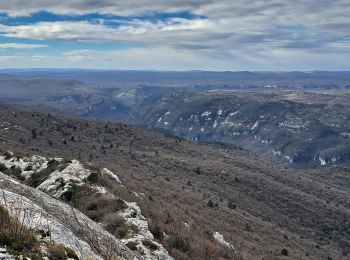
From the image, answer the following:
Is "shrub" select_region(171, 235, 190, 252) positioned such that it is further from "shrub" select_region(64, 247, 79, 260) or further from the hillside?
"shrub" select_region(64, 247, 79, 260)

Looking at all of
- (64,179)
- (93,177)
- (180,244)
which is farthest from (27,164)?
(180,244)

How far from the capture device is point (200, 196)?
6353cm

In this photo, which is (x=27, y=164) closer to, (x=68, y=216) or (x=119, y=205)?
(x=119, y=205)

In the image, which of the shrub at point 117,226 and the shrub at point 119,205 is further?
the shrub at point 119,205

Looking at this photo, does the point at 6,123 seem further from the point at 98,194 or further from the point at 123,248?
the point at 123,248

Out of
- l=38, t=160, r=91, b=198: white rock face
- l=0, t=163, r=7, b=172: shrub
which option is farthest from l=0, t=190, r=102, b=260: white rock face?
l=0, t=163, r=7, b=172: shrub

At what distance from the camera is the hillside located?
2570cm

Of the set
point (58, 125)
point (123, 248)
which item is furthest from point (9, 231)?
point (58, 125)

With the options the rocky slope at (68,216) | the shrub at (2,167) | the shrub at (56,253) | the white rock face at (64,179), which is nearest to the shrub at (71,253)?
the shrub at (56,253)

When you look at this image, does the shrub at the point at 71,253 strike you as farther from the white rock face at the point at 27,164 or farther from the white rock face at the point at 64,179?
the white rock face at the point at 27,164

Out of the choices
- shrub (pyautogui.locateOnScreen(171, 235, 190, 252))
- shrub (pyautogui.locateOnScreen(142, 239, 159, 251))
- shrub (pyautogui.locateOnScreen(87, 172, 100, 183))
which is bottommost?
shrub (pyautogui.locateOnScreen(171, 235, 190, 252))

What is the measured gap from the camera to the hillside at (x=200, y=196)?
25703 millimetres

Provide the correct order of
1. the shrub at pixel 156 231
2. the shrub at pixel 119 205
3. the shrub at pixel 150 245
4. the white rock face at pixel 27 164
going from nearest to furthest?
1. the shrub at pixel 150 245
2. the shrub at pixel 156 231
3. the shrub at pixel 119 205
4. the white rock face at pixel 27 164

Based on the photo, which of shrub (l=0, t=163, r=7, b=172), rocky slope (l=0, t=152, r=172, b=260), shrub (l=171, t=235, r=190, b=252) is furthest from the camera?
shrub (l=0, t=163, r=7, b=172)
